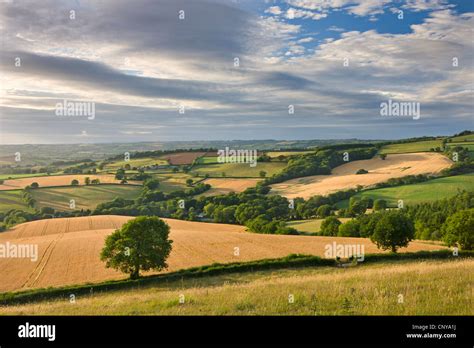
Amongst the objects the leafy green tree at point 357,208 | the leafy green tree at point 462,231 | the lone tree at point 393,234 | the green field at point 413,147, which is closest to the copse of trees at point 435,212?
the leafy green tree at point 357,208

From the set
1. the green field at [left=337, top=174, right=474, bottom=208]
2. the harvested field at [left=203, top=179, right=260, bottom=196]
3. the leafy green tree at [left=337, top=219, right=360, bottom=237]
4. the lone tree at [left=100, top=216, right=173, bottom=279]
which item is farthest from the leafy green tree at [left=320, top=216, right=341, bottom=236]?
the harvested field at [left=203, top=179, right=260, bottom=196]

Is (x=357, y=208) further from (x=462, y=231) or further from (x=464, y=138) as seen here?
(x=464, y=138)

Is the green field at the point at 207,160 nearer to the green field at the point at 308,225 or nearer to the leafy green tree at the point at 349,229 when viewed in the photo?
the green field at the point at 308,225

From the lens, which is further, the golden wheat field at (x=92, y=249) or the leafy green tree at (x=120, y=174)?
the leafy green tree at (x=120, y=174)


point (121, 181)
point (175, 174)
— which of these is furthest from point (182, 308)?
point (175, 174)

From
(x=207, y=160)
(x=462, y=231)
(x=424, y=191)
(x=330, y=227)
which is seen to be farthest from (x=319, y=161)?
(x=462, y=231)

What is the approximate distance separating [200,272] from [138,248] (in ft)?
23.5

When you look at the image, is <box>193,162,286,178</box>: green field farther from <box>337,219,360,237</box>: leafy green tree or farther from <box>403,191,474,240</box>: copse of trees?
<box>337,219,360,237</box>: leafy green tree

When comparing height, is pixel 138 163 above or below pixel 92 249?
above

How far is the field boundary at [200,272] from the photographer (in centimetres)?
2962

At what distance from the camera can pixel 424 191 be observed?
81.1 metres

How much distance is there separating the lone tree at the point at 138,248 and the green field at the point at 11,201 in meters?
59.7
